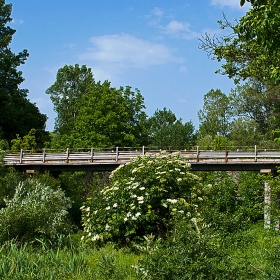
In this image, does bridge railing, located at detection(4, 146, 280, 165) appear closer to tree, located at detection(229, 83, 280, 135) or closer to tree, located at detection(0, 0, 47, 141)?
tree, located at detection(0, 0, 47, 141)

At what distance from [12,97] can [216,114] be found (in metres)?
26.7

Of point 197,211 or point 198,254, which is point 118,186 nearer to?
point 197,211

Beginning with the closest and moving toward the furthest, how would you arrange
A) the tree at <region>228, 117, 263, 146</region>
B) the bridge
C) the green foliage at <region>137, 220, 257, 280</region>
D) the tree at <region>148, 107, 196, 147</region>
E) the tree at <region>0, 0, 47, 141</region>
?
the green foliage at <region>137, 220, 257, 280</region> < the bridge < the tree at <region>0, 0, 47, 141</region> < the tree at <region>228, 117, 263, 146</region> < the tree at <region>148, 107, 196, 147</region>

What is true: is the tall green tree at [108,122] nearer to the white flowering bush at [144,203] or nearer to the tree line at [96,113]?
the tree line at [96,113]

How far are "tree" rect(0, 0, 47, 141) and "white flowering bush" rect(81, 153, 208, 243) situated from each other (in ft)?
114

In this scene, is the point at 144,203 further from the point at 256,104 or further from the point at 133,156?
the point at 256,104

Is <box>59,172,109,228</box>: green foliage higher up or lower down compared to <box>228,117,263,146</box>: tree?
lower down

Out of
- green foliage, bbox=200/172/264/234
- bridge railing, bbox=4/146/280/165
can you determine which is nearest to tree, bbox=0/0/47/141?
bridge railing, bbox=4/146/280/165

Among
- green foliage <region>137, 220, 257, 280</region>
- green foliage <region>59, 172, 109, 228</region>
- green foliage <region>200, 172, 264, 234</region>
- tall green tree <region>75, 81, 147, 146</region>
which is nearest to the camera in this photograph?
green foliage <region>137, 220, 257, 280</region>

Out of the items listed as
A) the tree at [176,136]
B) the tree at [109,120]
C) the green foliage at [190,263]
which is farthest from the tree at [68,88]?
the green foliage at [190,263]

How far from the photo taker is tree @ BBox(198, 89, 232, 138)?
6206 centimetres

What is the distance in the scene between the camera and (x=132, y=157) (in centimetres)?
3062

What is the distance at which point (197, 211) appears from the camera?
1323 centimetres

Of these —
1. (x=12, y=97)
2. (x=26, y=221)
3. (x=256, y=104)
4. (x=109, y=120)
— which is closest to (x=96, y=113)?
(x=109, y=120)
